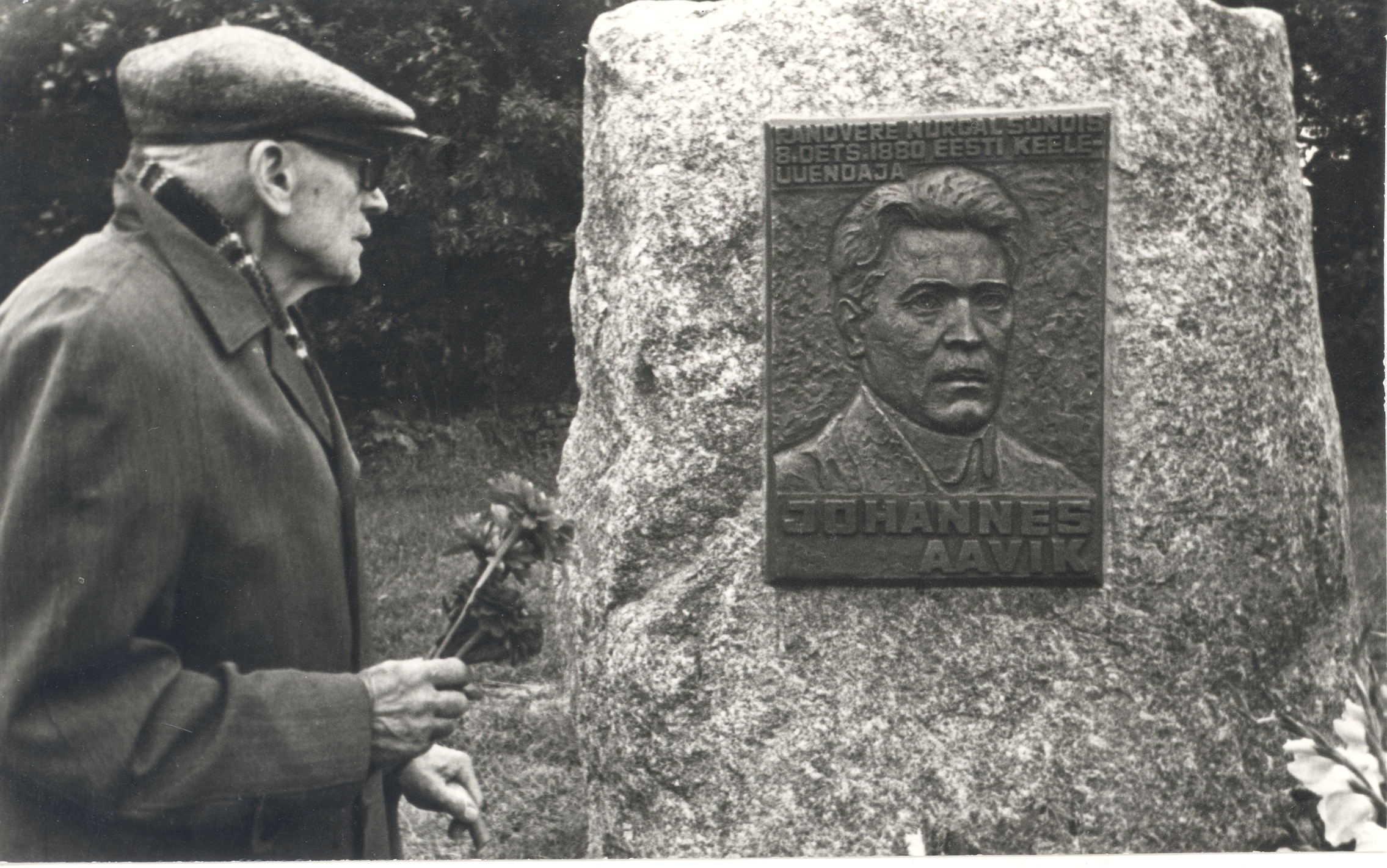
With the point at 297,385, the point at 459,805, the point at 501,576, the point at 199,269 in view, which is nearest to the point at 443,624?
the point at 501,576

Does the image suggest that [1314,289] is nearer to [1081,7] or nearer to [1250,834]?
[1081,7]

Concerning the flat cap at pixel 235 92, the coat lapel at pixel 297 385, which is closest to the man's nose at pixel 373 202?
the flat cap at pixel 235 92

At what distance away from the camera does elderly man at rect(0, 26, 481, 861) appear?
237 cm

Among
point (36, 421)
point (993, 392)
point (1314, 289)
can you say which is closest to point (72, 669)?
point (36, 421)

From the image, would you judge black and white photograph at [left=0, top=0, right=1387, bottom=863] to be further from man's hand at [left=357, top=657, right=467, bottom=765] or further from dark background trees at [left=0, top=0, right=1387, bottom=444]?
dark background trees at [left=0, top=0, right=1387, bottom=444]

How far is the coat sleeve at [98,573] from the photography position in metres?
2.36

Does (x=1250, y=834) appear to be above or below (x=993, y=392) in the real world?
below

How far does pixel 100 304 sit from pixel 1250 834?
8.17 ft

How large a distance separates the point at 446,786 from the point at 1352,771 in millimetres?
1765

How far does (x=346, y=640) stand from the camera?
2.71 m

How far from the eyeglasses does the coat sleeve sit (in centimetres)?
54

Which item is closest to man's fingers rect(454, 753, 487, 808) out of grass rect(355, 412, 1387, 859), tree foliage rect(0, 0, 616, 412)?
grass rect(355, 412, 1387, 859)

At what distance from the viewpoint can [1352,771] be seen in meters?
1.88

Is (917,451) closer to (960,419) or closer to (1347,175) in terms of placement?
(960,419)
